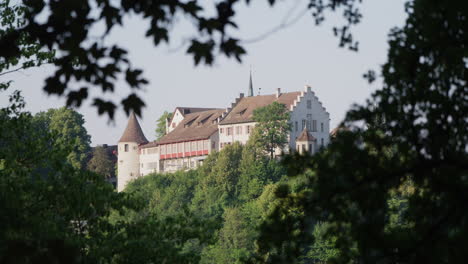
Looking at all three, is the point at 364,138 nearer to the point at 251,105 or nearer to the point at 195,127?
the point at 251,105

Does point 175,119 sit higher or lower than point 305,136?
higher

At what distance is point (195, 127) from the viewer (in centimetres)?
12569

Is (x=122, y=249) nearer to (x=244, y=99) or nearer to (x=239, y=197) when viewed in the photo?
(x=239, y=197)

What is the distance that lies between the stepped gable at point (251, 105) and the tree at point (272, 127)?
543 cm

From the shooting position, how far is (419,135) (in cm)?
649

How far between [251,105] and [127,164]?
21326 mm

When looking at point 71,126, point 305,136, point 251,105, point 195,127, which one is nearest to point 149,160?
point 195,127

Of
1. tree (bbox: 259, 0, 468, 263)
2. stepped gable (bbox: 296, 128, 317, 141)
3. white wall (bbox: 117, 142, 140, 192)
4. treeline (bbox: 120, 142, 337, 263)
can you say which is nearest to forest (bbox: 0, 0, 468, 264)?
tree (bbox: 259, 0, 468, 263)

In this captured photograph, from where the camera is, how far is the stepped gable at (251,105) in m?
118

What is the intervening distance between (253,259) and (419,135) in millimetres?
2081

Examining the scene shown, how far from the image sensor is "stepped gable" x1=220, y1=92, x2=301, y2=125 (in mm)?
118062

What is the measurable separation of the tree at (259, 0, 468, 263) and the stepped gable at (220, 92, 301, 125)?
109 m

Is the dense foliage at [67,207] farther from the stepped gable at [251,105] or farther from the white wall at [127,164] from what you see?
the white wall at [127,164]

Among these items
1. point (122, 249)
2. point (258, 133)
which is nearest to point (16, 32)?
point (122, 249)
